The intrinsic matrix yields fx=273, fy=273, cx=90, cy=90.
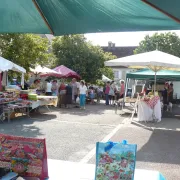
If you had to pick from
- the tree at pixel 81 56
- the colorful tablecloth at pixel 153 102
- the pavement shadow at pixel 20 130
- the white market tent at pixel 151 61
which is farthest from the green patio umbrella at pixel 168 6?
the tree at pixel 81 56

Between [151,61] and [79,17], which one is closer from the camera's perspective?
[79,17]

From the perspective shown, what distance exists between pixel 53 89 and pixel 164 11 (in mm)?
14535

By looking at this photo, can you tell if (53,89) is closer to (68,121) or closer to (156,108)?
→ (68,121)

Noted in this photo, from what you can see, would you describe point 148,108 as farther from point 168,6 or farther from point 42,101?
point 168,6

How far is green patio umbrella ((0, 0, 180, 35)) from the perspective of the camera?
2.38 meters

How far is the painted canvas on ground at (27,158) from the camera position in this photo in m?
2.23

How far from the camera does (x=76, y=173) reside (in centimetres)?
243

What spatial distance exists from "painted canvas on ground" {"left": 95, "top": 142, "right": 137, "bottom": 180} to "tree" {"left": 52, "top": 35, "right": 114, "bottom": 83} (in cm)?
2000

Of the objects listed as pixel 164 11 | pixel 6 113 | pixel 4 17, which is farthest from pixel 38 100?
pixel 164 11

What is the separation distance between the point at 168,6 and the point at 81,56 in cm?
2059

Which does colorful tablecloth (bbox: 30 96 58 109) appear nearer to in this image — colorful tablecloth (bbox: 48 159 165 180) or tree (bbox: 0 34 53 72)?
tree (bbox: 0 34 53 72)

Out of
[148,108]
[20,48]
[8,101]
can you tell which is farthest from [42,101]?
[148,108]

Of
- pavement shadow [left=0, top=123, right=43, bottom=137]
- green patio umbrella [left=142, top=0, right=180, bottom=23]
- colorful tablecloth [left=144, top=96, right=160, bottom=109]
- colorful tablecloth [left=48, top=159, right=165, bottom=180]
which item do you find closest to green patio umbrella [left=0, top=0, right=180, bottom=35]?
green patio umbrella [left=142, top=0, right=180, bottom=23]

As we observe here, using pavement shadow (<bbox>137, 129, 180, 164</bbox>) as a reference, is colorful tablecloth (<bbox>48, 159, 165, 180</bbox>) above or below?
above
